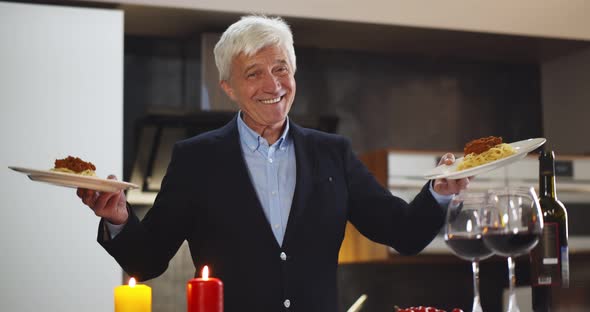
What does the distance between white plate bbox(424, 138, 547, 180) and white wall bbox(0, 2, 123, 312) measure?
6.80 feet

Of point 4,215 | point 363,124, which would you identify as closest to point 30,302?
point 4,215

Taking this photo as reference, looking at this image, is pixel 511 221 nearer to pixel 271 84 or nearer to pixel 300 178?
pixel 300 178

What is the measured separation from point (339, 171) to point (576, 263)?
2.92 meters

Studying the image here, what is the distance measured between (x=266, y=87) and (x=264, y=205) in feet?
0.96

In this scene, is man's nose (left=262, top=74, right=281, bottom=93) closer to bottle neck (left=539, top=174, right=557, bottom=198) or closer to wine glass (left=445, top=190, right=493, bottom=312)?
bottle neck (left=539, top=174, right=557, bottom=198)

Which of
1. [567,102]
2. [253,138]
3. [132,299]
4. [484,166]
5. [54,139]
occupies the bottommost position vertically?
[132,299]

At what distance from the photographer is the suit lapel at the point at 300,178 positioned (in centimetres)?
197

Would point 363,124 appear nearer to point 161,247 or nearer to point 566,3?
point 566,3

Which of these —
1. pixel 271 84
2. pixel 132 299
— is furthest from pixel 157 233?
pixel 132 299

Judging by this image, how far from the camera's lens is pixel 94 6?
142 inches

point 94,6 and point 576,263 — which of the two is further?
point 576,263

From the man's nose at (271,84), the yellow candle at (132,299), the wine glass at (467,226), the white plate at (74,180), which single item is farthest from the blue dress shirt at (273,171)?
the wine glass at (467,226)

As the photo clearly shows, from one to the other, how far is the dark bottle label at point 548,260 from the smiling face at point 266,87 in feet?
2.29

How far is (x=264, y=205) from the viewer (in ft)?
6.70
